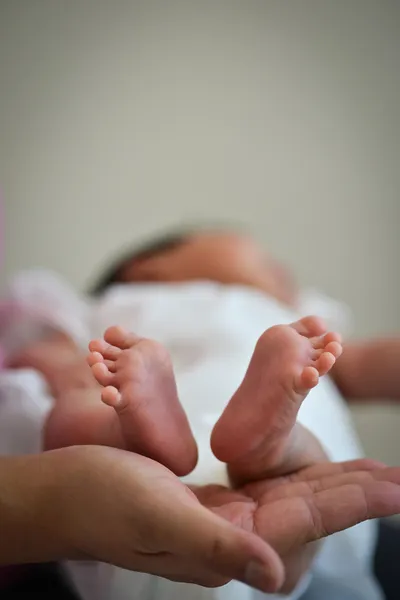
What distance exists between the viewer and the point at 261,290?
979 mm

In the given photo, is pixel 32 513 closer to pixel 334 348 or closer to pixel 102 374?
pixel 102 374

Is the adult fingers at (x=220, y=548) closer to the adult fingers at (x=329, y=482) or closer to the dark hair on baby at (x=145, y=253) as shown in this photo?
the adult fingers at (x=329, y=482)

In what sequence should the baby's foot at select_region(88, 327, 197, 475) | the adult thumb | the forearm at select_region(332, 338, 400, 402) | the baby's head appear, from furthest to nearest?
the baby's head < the forearm at select_region(332, 338, 400, 402) < the baby's foot at select_region(88, 327, 197, 475) < the adult thumb

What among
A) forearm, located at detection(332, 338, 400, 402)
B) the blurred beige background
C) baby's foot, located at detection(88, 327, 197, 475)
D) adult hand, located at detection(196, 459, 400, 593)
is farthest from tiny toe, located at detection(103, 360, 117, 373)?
the blurred beige background

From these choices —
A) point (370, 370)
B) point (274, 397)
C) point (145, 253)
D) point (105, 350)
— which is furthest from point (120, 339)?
point (145, 253)

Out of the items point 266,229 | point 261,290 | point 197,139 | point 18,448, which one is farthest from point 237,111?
point 18,448

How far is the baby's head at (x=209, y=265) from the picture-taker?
992mm

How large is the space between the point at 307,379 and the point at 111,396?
0.42ft

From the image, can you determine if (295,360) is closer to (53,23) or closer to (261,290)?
(261,290)

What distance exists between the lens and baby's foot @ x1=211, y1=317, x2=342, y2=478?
16.5 inches

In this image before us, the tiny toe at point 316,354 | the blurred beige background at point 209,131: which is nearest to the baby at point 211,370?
the tiny toe at point 316,354

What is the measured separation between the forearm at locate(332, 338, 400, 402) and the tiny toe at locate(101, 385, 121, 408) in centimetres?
47

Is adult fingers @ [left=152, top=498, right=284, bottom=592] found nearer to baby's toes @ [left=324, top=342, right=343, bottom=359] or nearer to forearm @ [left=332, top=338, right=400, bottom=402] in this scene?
baby's toes @ [left=324, top=342, right=343, bottom=359]

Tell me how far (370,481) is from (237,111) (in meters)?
1.09
